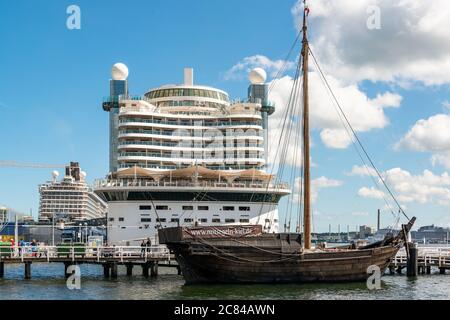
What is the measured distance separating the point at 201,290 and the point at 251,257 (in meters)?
3.59

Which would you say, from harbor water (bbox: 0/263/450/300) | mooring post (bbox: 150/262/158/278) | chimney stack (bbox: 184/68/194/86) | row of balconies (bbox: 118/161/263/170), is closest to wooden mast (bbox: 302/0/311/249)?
harbor water (bbox: 0/263/450/300)

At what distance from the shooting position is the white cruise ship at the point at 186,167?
56.9 m

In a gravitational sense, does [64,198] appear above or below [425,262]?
above

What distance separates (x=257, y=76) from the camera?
252ft

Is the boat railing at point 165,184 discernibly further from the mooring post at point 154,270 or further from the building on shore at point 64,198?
the building on shore at point 64,198

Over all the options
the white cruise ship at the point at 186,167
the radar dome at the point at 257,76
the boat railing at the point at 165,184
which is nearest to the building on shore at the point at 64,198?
the radar dome at the point at 257,76

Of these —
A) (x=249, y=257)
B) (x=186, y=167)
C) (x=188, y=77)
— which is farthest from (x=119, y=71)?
(x=249, y=257)

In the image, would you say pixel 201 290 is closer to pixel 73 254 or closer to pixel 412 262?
pixel 73 254

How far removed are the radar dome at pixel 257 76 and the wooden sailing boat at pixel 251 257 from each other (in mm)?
43212

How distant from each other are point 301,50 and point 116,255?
2037 cm

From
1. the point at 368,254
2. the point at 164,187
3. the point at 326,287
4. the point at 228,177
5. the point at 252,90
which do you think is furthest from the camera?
the point at 252,90
